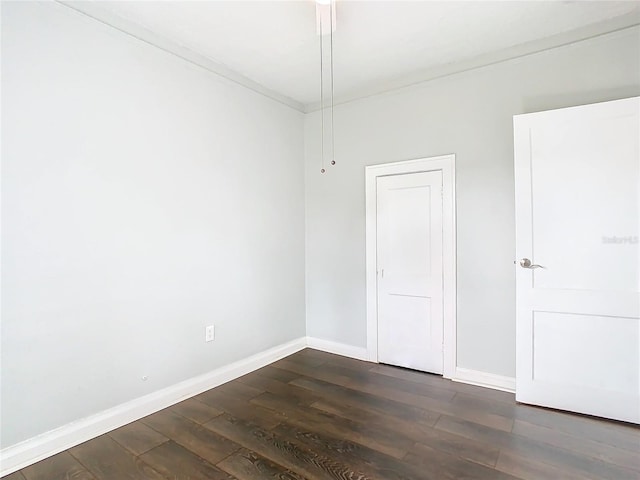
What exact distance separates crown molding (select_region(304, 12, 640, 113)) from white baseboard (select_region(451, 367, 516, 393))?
103 inches

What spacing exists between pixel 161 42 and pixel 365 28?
4.95 ft

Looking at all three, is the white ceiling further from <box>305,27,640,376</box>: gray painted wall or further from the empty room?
<box>305,27,640,376</box>: gray painted wall

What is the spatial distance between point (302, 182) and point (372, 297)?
153 centimetres

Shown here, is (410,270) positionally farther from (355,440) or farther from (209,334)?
(209,334)

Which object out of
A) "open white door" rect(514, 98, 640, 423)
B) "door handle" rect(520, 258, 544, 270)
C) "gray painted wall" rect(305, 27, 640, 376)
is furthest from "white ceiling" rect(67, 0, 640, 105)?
"door handle" rect(520, 258, 544, 270)

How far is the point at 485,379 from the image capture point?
2934mm

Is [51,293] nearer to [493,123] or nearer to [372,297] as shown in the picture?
[372,297]

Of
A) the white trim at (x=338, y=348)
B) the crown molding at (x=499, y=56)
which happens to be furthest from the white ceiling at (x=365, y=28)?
the white trim at (x=338, y=348)

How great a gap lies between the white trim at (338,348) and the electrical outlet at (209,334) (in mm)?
1327

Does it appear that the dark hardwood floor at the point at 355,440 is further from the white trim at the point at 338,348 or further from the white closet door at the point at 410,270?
the white trim at the point at 338,348

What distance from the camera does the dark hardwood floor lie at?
6.14 feet

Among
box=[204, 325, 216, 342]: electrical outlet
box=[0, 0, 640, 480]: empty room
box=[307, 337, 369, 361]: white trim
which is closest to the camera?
box=[0, 0, 640, 480]: empty room

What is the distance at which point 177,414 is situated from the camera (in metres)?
2.50

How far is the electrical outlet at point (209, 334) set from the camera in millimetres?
2938
